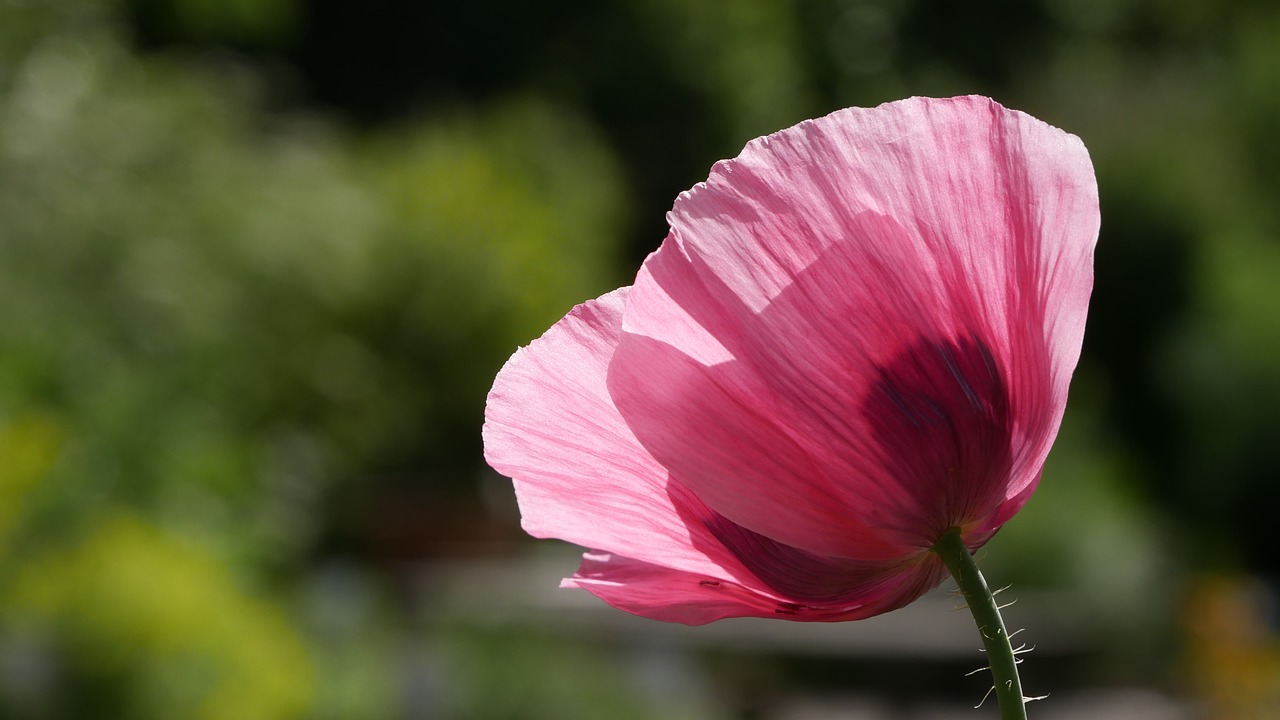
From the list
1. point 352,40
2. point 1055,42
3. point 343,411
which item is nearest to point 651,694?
point 343,411

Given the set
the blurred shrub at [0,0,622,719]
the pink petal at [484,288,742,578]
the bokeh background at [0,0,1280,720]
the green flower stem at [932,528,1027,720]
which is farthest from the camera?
the bokeh background at [0,0,1280,720]

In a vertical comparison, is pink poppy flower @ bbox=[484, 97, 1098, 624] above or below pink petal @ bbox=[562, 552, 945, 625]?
above

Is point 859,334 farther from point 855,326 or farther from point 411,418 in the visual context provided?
point 411,418

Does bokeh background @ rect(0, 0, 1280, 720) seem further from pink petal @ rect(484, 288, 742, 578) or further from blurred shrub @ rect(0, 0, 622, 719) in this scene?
pink petal @ rect(484, 288, 742, 578)

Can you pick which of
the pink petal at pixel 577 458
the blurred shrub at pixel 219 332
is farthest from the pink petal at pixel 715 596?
the blurred shrub at pixel 219 332

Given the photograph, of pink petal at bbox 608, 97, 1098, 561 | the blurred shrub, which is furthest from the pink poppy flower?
the blurred shrub

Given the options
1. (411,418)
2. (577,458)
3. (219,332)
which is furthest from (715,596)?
(411,418)

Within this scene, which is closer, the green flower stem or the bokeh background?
the green flower stem

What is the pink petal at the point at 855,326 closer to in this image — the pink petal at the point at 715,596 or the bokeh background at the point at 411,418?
the pink petal at the point at 715,596

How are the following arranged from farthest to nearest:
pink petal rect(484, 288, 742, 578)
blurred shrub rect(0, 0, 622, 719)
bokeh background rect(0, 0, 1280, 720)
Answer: bokeh background rect(0, 0, 1280, 720) < blurred shrub rect(0, 0, 622, 719) < pink petal rect(484, 288, 742, 578)
